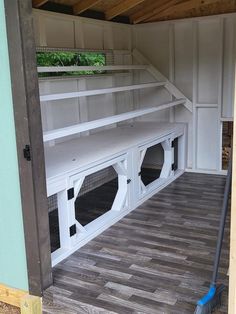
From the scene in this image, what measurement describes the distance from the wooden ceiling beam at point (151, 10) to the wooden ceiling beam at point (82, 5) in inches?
49.2

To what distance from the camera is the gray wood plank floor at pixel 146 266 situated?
2.81 m

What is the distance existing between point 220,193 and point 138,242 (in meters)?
1.83

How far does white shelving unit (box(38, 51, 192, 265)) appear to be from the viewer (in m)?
3.47

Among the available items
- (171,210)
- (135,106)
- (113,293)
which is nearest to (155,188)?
(171,210)

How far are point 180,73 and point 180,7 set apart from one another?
978mm

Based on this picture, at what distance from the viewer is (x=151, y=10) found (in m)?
5.88

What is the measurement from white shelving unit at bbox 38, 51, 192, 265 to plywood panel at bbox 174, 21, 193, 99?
185mm

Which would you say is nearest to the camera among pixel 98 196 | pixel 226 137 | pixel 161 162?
Answer: pixel 98 196

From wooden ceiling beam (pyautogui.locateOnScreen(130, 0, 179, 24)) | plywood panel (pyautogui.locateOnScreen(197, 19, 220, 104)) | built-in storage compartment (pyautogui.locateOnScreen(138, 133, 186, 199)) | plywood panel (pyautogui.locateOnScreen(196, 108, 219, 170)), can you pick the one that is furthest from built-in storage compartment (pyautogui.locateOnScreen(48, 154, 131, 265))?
wooden ceiling beam (pyautogui.locateOnScreen(130, 0, 179, 24))

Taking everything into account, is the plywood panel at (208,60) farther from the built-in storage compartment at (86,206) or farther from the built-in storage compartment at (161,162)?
the built-in storage compartment at (86,206)

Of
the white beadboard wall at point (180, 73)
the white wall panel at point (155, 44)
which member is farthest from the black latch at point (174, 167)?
the white wall panel at point (155, 44)

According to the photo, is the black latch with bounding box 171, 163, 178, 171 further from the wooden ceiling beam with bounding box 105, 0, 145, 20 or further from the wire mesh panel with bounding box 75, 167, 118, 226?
the wooden ceiling beam with bounding box 105, 0, 145, 20

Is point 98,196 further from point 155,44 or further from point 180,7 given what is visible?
point 180,7

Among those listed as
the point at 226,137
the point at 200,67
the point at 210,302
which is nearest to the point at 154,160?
the point at 226,137
